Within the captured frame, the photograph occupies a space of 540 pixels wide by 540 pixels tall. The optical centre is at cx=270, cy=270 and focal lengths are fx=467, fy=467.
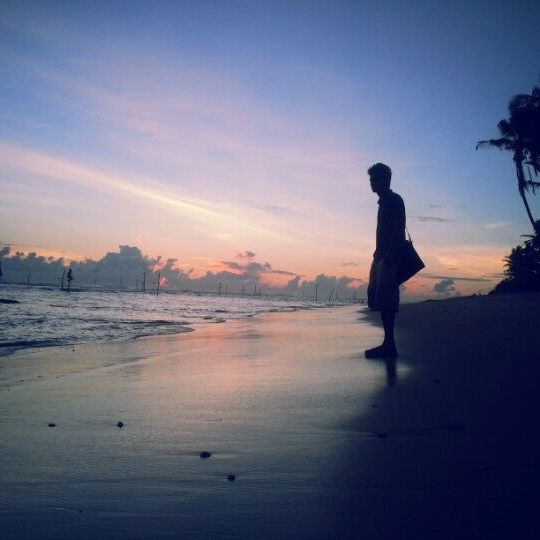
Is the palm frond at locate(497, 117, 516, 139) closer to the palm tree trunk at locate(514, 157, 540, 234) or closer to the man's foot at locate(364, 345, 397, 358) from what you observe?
the palm tree trunk at locate(514, 157, 540, 234)

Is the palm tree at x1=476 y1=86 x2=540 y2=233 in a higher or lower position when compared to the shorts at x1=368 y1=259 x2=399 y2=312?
higher

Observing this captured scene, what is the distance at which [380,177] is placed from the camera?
18.2 ft

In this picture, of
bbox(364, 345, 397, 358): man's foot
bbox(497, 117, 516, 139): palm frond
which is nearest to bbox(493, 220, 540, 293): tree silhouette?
bbox(497, 117, 516, 139): palm frond

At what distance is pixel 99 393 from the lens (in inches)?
158

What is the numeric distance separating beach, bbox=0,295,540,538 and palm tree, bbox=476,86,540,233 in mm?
33214

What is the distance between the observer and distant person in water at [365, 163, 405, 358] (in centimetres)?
529

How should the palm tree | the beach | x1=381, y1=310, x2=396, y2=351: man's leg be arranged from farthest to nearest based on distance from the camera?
the palm tree
x1=381, y1=310, x2=396, y2=351: man's leg
the beach

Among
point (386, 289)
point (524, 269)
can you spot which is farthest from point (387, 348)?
point (524, 269)

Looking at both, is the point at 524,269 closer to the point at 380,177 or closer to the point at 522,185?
the point at 522,185

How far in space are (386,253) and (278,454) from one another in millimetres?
3525

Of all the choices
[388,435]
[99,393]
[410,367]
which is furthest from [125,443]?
[410,367]

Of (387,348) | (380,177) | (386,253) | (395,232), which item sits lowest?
(387,348)

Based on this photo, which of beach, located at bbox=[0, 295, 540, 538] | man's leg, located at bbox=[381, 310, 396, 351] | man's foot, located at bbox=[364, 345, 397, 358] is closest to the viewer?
beach, located at bbox=[0, 295, 540, 538]

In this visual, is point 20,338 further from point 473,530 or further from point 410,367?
point 473,530
